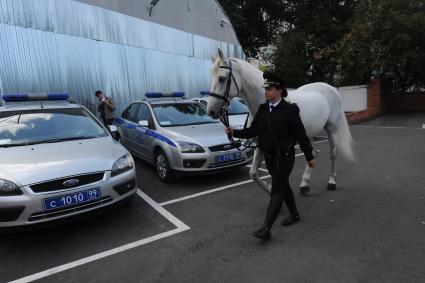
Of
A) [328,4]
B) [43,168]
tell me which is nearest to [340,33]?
[328,4]

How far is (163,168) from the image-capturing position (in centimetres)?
628

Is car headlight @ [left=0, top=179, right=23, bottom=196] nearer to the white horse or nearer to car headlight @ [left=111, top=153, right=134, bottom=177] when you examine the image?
car headlight @ [left=111, top=153, right=134, bottom=177]

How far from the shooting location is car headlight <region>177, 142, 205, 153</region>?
19.2 feet

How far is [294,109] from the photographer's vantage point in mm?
3625

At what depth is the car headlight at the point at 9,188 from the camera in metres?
3.58

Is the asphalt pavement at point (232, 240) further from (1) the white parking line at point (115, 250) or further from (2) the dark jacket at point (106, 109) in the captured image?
(2) the dark jacket at point (106, 109)

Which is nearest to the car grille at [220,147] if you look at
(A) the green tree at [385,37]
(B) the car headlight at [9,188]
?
(B) the car headlight at [9,188]

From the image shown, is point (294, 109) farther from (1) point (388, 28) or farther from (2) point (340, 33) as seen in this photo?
(2) point (340, 33)

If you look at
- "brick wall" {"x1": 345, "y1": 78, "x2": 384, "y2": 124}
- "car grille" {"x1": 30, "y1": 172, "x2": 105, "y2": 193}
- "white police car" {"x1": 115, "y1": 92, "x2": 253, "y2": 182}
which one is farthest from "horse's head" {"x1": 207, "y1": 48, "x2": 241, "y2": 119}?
"brick wall" {"x1": 345, "y1": 78, "x2": 384, "y2": 124}

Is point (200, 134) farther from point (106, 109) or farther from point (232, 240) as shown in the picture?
point (106, 109)

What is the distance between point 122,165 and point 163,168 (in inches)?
74.0

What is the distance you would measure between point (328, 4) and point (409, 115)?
897 centimetres

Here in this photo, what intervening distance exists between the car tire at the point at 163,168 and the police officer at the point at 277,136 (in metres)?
2.72

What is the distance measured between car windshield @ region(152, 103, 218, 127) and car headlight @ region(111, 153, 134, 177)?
83.6 inches
